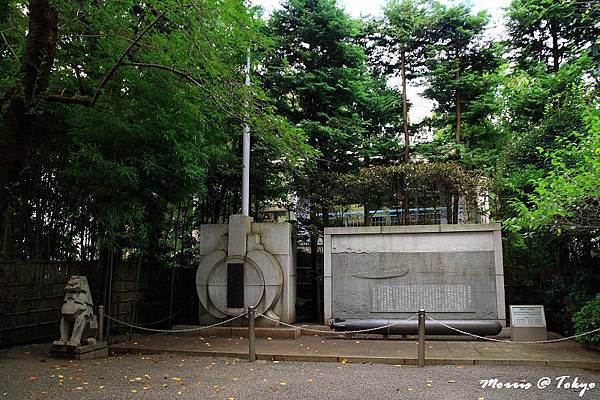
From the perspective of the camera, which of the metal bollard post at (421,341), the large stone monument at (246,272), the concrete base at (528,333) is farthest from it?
the large stone monument at (246,272)

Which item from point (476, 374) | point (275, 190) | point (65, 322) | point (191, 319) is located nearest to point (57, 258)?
point (65, 322)

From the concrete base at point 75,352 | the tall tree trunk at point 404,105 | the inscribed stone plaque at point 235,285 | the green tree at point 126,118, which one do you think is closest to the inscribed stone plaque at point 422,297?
the inscribed stone plaque at point 235,285

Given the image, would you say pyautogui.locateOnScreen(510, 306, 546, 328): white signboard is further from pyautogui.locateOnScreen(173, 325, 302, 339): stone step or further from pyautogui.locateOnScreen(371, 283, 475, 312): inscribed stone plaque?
pyautogui.locateOnScreen(173, 325, 302, 339): stone step

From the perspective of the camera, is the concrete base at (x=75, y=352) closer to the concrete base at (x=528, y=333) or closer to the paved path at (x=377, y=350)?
the paved path at (x=377, y=350)

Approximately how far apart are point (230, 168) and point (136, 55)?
217 inches

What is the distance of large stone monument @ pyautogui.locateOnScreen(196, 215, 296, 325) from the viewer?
34.7 feet

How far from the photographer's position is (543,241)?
10531 mm

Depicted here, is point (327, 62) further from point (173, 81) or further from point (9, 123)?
point (9, 123)

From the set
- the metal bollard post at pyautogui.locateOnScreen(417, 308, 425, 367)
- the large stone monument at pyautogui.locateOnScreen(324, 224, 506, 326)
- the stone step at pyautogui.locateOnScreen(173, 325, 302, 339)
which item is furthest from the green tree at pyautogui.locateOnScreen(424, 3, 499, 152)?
the metal bollard post at pyautogui.locateOnScreen(417, 308, 425, 367)

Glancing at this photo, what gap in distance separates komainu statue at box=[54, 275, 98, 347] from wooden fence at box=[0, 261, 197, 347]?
135 centimetres

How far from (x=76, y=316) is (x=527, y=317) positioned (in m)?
8.34

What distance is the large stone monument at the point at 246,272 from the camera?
34.7 feet

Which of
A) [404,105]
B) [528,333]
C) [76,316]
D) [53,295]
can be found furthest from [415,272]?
[53,295]

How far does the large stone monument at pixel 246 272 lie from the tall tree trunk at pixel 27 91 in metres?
6.78
